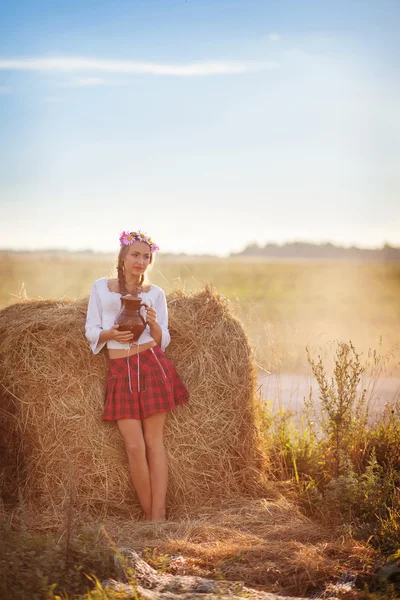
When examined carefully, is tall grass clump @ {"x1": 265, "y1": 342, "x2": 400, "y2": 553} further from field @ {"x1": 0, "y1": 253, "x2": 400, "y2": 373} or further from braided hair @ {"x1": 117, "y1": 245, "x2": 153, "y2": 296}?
braided hair @ {"x1": 117, "y1": 245, "x2": 153, "y2": 296}

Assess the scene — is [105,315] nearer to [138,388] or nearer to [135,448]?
[138,388]

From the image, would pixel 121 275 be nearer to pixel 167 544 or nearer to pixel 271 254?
pixel 167 544

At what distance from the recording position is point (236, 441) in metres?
4.92

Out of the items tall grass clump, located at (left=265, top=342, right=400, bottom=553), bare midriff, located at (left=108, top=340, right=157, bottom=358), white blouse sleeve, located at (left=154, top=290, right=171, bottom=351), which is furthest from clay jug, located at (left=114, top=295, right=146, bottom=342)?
tall grass clump, located at (left=265, top=342, right=400, bottom=553)

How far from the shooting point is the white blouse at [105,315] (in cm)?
468

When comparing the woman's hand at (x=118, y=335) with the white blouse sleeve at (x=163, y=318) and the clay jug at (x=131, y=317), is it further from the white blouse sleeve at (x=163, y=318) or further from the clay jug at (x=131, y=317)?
the white blouse sleeve at (x=163, y=318)

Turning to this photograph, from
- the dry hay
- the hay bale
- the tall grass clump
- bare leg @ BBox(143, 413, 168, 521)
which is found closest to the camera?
the dry hay

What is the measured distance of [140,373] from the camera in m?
4.69

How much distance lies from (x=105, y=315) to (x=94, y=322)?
0.10m

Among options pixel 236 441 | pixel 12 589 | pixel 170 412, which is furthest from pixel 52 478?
pixel 12 589

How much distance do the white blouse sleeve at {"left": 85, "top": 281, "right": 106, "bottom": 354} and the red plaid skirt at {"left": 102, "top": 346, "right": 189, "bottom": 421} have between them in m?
0.17

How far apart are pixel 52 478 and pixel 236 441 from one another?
142 centimetres

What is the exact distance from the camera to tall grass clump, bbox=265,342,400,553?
4230 mm

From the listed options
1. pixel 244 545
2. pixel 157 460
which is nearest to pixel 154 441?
pixel 157 460
